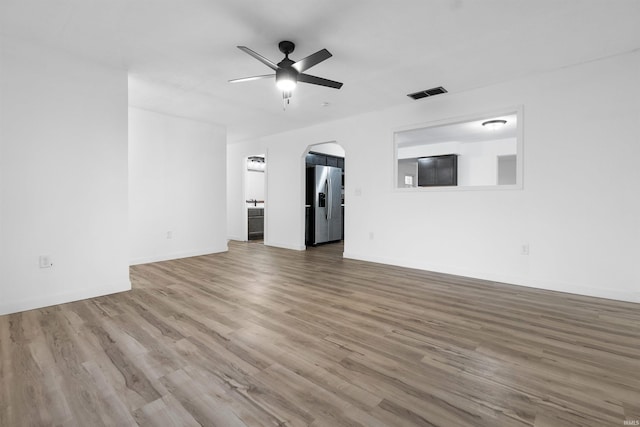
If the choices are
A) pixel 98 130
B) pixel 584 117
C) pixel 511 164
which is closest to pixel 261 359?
pixel 98 130

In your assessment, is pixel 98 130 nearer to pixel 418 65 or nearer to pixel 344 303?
pixel 344 303

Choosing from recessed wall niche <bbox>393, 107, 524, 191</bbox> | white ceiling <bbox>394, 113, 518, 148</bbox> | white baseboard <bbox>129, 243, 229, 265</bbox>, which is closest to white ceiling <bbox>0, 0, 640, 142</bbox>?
white ceiling <bbox>394, 113, 518, 148</bbox>

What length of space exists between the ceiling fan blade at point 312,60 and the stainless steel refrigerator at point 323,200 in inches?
161

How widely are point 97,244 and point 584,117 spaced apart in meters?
5.54

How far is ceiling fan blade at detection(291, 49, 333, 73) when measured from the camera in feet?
8.20

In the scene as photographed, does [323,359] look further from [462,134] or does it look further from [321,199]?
[462,134]

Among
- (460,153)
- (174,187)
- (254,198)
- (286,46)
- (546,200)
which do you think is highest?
(286,46)

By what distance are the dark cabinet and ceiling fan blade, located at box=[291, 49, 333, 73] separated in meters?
6.18

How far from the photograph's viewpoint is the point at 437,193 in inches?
174

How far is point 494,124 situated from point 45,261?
6937 mm

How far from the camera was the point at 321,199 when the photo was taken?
6930 mm

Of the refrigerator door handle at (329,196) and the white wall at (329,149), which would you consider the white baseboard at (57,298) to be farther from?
the white wall at (329,149)

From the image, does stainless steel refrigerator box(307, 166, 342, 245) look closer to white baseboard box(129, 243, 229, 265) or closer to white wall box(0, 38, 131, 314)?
white baseboard box(129, 243, 229, 265)

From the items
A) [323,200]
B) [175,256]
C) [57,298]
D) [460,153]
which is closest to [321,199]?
[323,200]
